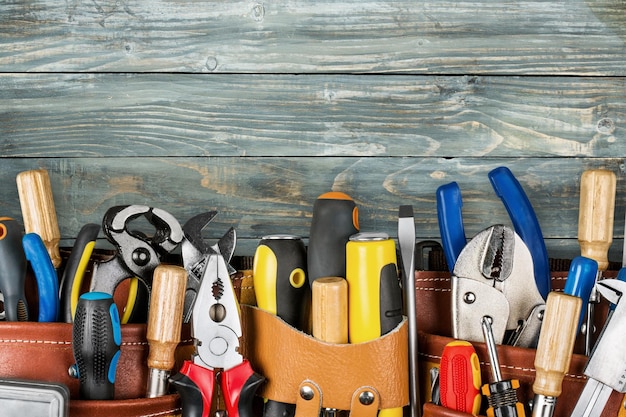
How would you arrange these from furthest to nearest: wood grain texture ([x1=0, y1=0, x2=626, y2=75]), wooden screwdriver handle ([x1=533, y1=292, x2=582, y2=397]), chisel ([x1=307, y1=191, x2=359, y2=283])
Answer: wood grain texture ([x1=0, y1=0, x2=626, y2=75]) < chisel ([x1=307, y1=191, x2=359, y2=283]) < wooden screwdriver handle ([x1=533, y1=292, x2=582, y2=397])

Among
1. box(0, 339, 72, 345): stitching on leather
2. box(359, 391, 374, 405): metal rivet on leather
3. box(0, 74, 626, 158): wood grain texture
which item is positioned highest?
box(0, 74, 626, 158): wood grain texture

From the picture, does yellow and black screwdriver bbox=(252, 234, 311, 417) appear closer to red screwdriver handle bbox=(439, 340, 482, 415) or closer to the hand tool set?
the hand tool set


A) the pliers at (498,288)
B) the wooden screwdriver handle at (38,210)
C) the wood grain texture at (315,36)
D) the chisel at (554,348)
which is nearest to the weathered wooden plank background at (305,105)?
the wood grain texture at (315,36)

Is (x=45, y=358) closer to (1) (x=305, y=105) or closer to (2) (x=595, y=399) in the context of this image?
(1) (x=305, y=105)

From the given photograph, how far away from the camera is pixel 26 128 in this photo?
1.14 m

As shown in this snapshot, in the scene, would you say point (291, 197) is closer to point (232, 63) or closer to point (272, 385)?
point (232, 63)

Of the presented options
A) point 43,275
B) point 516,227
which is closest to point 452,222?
point 516,227

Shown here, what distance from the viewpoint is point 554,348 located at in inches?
32.1

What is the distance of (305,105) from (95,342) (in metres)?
0.50

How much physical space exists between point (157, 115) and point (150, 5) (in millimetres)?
170

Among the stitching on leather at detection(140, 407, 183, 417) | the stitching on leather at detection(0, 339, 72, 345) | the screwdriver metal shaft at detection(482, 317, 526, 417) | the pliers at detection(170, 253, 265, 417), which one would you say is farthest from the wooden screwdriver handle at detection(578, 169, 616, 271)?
the stitching on leather at detection(0, 339, 72, 345)

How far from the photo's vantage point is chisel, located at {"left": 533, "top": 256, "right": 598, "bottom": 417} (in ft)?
2.66

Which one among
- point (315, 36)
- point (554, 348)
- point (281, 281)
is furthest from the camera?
point (315, 36)

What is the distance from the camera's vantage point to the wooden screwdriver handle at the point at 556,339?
810 mm
